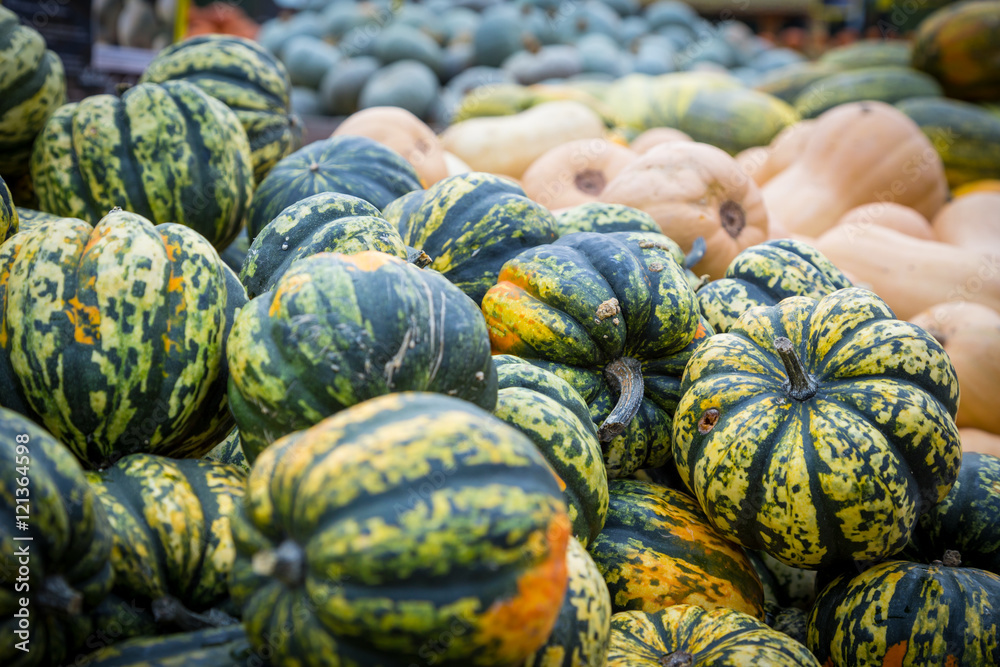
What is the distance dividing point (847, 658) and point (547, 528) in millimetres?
1190

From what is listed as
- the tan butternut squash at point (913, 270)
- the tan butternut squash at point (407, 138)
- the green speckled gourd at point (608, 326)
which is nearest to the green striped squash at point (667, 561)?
the green speckled gourd at point (608, 326)

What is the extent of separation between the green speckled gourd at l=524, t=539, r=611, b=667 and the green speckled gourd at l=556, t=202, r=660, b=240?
1.66 metres

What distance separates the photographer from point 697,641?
1718 mm

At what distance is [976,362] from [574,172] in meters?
2.29

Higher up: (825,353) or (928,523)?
(825,353)

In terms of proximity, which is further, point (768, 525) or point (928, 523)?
point (928, 523)

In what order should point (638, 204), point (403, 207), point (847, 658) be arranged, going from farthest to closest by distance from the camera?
1. point (638, 204)
2. point (403, 207)
3. point (847, 658)

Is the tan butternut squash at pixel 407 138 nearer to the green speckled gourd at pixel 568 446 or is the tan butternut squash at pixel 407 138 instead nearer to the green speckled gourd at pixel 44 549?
the green speckled gourd at pixel 568 446

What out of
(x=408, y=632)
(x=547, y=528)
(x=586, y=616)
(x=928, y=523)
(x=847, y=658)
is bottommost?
(x=847, y=658)

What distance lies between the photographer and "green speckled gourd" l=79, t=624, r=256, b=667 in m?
1.23

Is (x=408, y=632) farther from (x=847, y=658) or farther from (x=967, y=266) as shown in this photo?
(x=967, y=266)

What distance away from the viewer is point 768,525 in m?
1.84

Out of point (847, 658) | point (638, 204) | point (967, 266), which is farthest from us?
point (967, 266)

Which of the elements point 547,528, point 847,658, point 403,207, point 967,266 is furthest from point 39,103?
point 967,266
